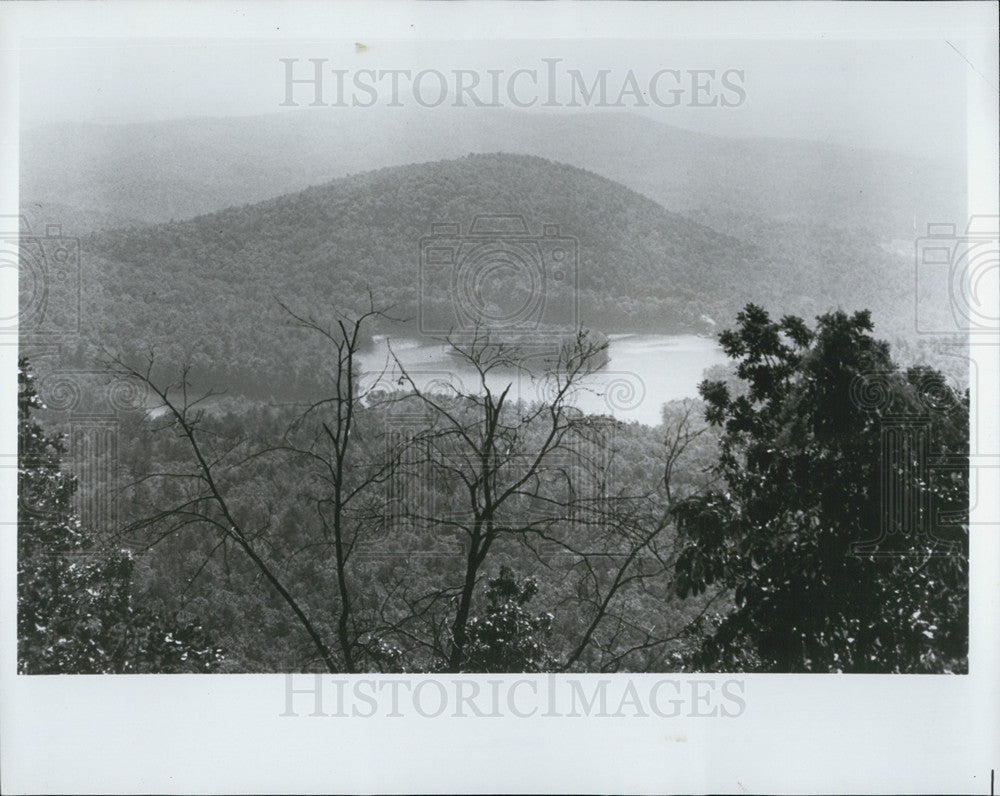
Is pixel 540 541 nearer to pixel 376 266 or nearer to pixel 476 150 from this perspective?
pixel 376 266

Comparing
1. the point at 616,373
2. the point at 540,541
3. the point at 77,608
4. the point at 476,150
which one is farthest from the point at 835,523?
the point at 77,608

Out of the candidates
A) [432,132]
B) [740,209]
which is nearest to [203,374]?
[432,132]

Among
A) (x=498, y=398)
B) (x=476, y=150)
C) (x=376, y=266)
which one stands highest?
(x=476, y=150)

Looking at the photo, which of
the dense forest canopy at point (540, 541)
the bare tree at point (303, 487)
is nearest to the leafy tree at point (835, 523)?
the dense forest canopy at point (540, 541)

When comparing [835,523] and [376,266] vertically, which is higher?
[376,266]

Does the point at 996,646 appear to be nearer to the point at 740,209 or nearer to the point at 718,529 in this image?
the point at 718,529

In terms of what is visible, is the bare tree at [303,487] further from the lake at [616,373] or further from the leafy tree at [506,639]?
the leafy tree at [506,639]
